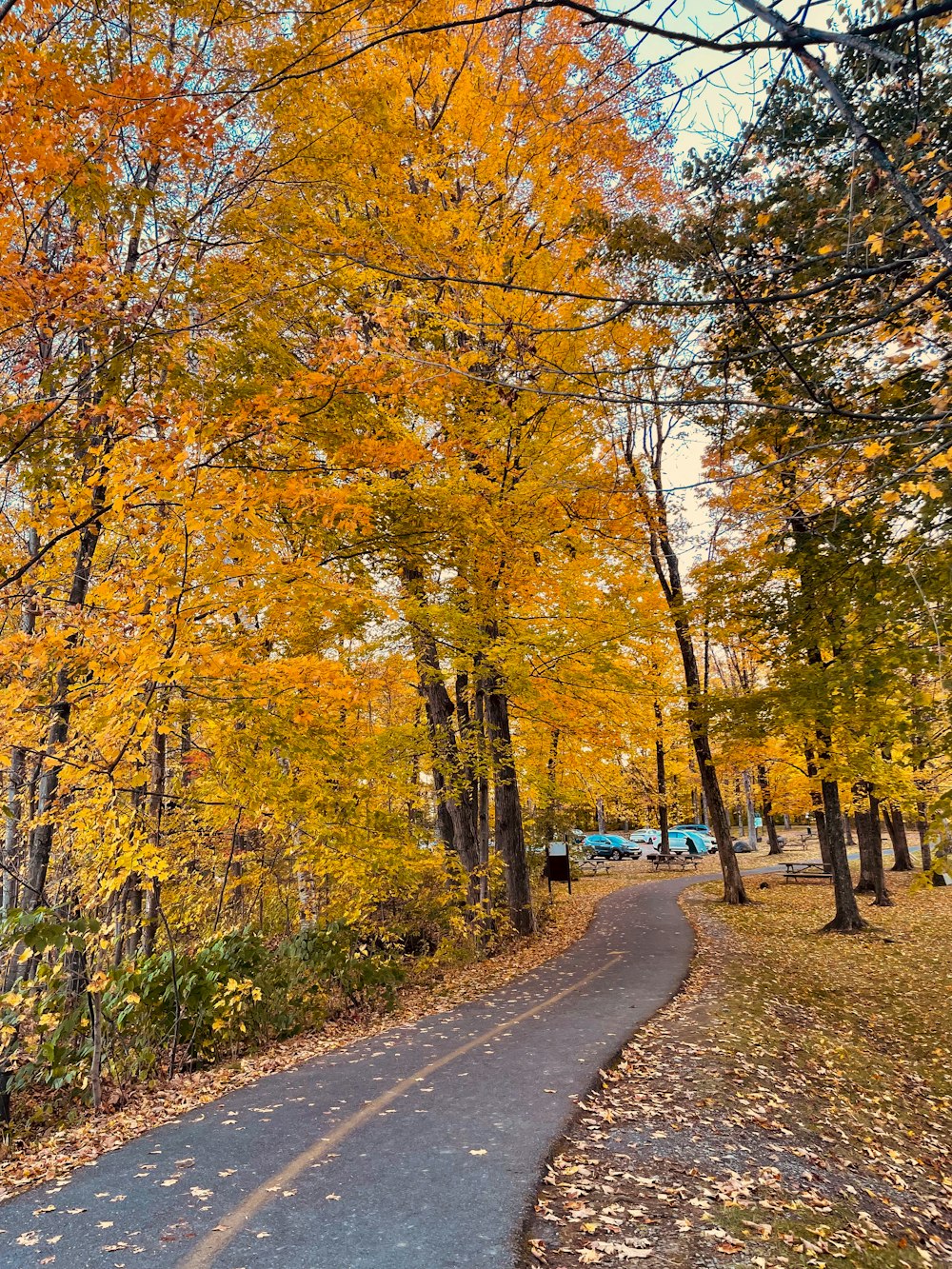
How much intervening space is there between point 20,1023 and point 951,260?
27.1 ft

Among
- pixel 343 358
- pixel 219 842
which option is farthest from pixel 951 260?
pixel 219 842

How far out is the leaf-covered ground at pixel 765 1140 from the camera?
357 cm

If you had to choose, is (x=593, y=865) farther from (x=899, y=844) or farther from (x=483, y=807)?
(x=483, y=807)

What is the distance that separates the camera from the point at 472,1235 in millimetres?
3459

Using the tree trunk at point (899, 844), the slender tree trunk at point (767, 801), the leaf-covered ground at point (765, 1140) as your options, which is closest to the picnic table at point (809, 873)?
the tree trunk at point (899, 844)

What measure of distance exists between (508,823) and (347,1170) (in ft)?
31.2

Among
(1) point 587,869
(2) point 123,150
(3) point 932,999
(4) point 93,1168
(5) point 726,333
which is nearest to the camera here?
(4) point 93,1168

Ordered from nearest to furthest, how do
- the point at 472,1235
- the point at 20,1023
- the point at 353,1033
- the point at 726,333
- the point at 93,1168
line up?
the point at 472,1235 → the point at 93,1168 → the point at 726,333 → the point at 20,1023 → the point at 353,1033

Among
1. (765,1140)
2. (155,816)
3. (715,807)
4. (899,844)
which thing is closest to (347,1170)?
(765,1140)

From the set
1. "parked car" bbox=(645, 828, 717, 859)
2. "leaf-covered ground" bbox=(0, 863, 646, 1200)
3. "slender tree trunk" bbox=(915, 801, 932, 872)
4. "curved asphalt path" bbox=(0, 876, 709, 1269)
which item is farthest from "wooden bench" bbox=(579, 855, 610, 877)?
"curved asphalt path" bbox=(0, 876, 709, 1269)

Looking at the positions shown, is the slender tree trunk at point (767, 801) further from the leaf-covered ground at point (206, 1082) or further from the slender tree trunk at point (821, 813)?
the leaf-covered ground at point (206, 1082)

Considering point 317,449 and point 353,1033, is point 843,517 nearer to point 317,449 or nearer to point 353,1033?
point 317,449

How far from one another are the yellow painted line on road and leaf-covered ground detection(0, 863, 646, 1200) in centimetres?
140

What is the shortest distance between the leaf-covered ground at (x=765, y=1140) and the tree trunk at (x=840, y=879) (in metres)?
4.29
